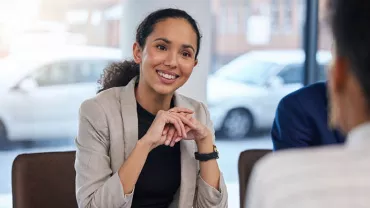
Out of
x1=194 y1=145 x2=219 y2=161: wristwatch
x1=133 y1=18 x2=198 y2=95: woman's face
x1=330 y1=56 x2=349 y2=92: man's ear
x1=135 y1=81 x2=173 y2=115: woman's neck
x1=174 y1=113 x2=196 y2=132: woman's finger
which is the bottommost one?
x1=194 y1=145 x2=219 y2=161: wristwatch

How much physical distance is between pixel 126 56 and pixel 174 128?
2407 mm

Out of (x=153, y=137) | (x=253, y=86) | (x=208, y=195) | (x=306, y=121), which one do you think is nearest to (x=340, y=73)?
(x=306, y=121)

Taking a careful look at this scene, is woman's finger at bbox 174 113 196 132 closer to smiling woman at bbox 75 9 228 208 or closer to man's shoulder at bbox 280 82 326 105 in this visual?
smiling woman at bbox 75 9 228 208

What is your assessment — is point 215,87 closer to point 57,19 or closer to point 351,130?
point 57,19

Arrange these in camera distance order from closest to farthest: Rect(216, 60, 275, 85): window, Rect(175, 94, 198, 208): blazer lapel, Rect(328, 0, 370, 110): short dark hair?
Rect(328, 0, 370, 110): short dark hair, Rect(175, 94, 198, 208): blazer lapel, Rect(216, 60, 275, 85): window

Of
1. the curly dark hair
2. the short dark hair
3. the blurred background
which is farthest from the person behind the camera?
the blurred background

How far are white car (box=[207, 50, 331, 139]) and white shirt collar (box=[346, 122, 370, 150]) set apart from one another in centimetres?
429

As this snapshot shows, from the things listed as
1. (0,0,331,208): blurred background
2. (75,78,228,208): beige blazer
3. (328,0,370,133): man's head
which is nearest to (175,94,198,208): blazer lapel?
(75,78,228,208): beige blazer

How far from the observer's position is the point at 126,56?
169 inches

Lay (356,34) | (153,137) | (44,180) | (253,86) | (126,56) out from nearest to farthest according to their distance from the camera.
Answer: (356,34) → (153,137) → (44,180) → (126,56) → (253,86)

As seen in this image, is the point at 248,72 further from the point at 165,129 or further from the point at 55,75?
the point at 165,129

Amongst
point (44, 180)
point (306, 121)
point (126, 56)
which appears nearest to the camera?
point (306, 121)

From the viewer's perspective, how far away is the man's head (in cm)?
70

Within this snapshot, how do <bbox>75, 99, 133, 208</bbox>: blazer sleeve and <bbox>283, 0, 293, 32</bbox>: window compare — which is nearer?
<bbox>75, 99, 133, 208</bbox>: blazer sleeve
